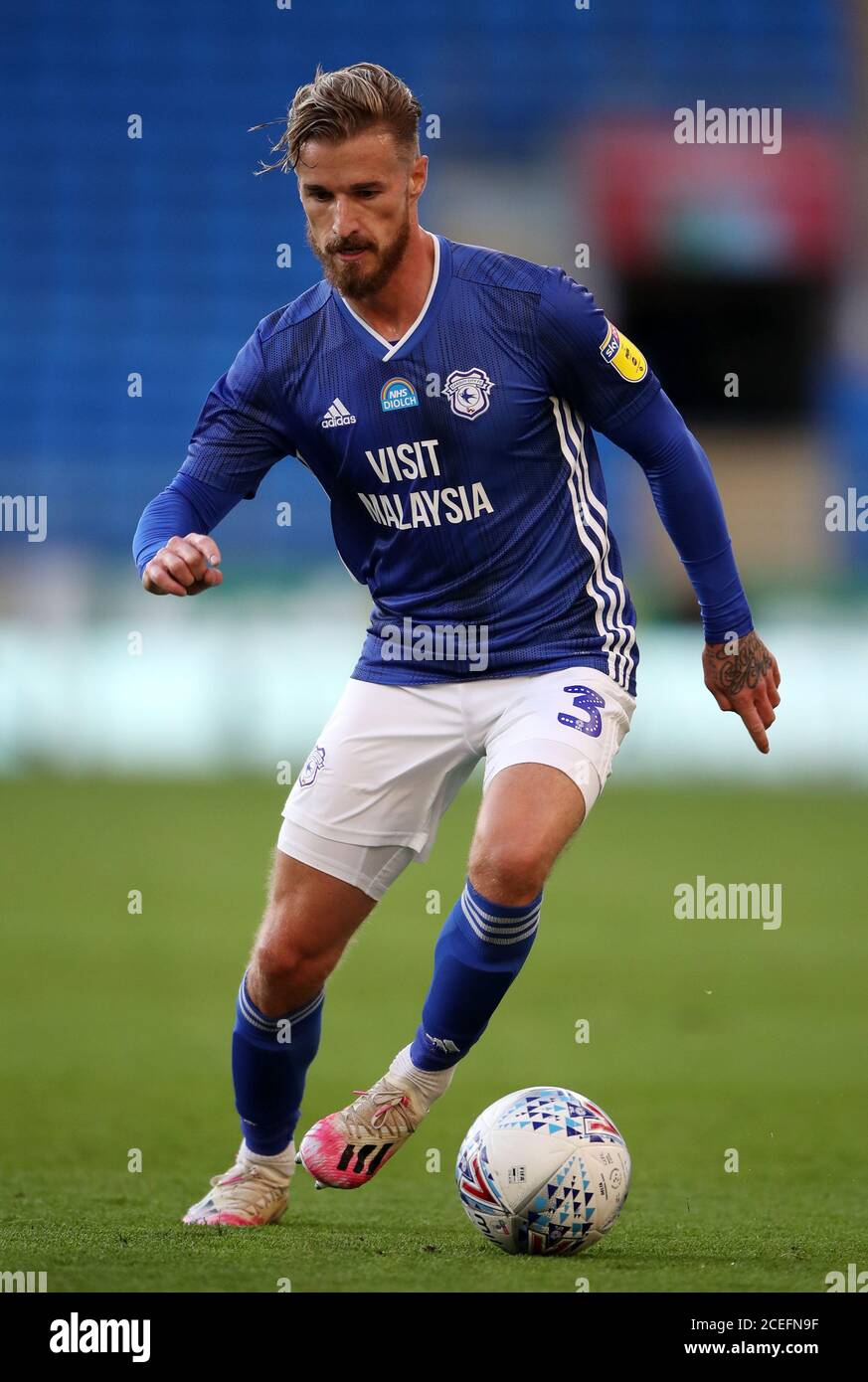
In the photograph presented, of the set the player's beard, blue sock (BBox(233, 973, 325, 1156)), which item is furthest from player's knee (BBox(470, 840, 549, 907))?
the player's beard

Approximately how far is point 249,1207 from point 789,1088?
271 cm

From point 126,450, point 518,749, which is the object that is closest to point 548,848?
point 518,749

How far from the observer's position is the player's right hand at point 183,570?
391cm

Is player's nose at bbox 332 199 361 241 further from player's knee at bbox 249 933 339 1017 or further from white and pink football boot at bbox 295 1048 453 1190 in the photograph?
white and pink football boot at bbox 295 1048 453 1190

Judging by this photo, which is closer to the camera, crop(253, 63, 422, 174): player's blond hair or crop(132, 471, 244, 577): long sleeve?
crop(253, 63, 422, 174): player's blond hair

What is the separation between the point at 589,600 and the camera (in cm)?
439

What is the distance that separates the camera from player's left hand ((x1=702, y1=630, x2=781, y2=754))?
14.7ft

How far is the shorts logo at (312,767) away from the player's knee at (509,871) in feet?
1.72

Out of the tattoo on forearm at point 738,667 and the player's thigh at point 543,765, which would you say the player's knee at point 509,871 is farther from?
the tattoo on forearm at point 738,667

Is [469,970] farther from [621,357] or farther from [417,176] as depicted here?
[417,176]

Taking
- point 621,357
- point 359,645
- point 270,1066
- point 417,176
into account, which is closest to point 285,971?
point 270,1066

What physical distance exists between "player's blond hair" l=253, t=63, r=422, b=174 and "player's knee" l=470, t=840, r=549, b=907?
161 cm

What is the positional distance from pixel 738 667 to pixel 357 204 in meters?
1.44

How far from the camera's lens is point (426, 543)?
14.3ft
